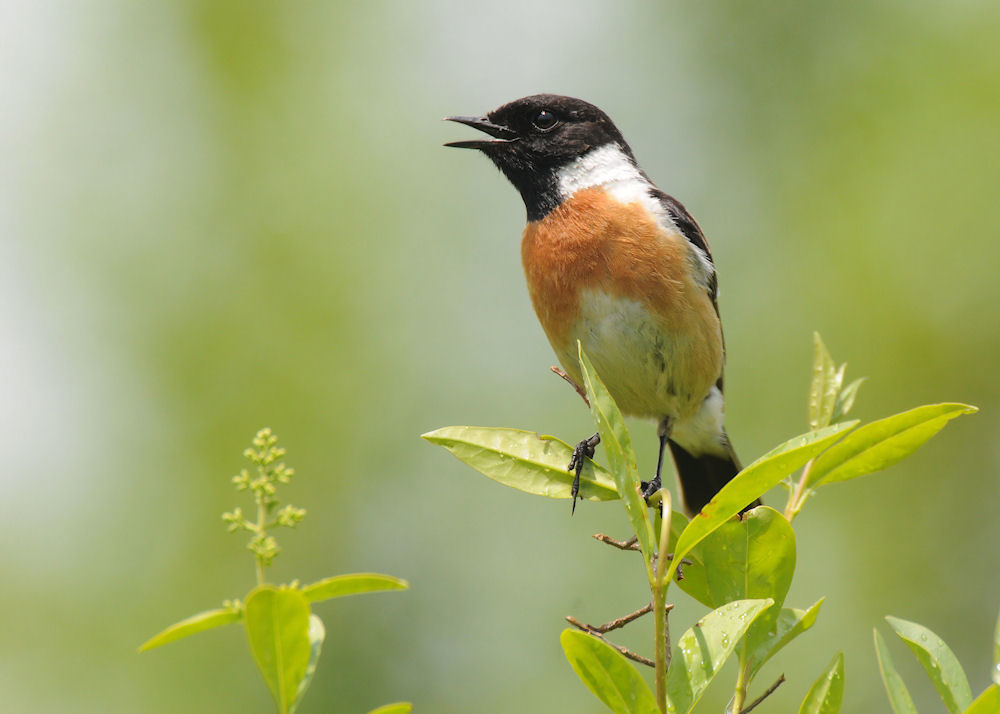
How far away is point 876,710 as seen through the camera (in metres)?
9.59

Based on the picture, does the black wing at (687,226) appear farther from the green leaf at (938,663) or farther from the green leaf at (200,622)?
the green leaf at (200,622)

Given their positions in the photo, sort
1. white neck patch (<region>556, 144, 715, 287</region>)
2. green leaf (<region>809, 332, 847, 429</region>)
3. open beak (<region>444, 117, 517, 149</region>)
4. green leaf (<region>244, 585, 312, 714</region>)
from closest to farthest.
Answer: green leaf (<region>244, 585, 312, 714</region>) < green leaf (<region>809, 332, 847, 429</region>) < white neck patch (<region>556, 144, 715, 287</region>) < open beak (<region>444, 117, 517, 149</region>)

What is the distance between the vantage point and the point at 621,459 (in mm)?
1484

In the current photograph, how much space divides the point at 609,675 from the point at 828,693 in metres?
0.37

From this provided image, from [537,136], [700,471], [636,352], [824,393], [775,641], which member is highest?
[537,136]

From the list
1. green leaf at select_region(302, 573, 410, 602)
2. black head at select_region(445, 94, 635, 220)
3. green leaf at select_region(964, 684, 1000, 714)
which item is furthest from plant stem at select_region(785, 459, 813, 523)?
black head at select_region(445, 94, 635, 220)

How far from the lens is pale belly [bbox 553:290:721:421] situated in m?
4.17

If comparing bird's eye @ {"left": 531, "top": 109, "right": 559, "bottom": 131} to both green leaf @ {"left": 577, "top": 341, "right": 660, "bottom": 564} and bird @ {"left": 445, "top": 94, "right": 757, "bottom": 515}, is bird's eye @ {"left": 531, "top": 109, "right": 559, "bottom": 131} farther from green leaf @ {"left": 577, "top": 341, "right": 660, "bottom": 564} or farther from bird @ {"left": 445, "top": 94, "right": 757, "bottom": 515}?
green leaf @ {"left": 577, "top": 341, "right": 660, "bottom": 564}

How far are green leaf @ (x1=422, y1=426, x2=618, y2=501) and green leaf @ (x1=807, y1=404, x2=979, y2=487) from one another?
390 mm

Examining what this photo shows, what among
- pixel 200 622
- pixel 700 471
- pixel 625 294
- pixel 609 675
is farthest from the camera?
pixel 700 471

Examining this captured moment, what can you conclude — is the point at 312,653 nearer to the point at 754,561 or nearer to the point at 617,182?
the point at 754,561

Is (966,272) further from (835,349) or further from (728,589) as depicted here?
(728,589)

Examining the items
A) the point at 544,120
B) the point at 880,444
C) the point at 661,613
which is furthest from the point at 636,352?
the point at 661,613

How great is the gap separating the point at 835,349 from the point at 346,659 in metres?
6.44
